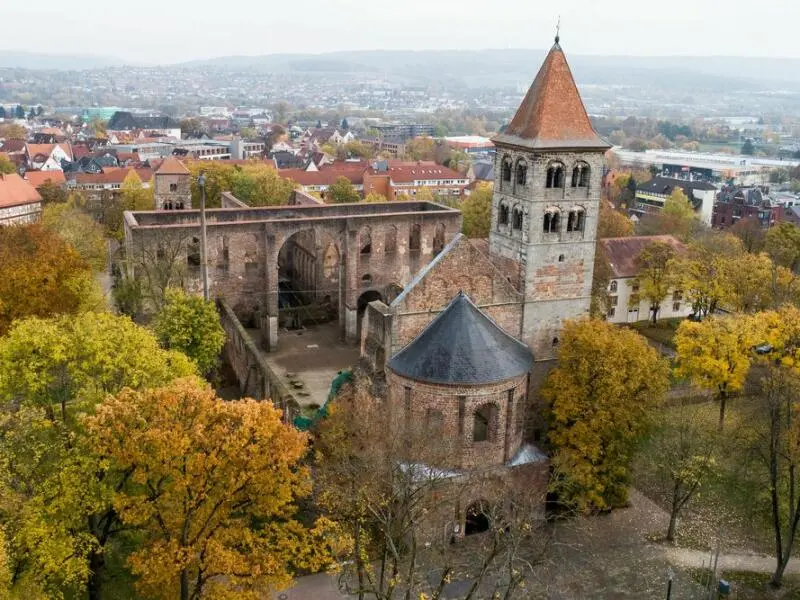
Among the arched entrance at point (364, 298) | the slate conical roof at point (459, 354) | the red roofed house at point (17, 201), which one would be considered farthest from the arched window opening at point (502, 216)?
the red roofed house at point (17, 201)

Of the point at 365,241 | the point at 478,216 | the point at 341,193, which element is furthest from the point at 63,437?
the point at 341,193

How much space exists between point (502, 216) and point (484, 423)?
36.9ft

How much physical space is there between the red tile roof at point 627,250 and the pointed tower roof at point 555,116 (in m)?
34.1

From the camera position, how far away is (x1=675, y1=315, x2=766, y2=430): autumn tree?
48.8 m

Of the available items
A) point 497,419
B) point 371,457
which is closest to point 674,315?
point 497,419

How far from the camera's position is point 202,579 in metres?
27.5

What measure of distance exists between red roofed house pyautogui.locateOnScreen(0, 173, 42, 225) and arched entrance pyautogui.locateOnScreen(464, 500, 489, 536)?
76.5 m

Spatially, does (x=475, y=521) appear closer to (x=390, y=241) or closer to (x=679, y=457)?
(x=679, y=457)

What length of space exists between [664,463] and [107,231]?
7340 centimetres

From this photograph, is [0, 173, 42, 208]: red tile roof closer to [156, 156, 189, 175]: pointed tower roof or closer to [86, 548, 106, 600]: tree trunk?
[156, 156, 189, 175]: pointed tower roof

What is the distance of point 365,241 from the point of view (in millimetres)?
67062

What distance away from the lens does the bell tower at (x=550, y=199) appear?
131ft

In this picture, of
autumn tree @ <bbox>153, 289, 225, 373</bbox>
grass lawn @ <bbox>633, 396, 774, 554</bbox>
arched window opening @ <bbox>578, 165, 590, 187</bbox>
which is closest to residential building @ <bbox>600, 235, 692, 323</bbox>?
grass lawn @ <bbox>633, 396, 774, 554</bbox>

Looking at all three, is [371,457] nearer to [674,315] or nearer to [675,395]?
[675,395]
